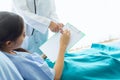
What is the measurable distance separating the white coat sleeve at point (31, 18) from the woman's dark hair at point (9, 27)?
22.7 inches

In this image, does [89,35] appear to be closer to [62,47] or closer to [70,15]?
[70,15]

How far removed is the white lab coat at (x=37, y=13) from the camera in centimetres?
159

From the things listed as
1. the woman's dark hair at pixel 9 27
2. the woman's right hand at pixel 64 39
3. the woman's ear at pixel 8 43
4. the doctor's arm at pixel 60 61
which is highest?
the woman's dark hair at pixel 9 27

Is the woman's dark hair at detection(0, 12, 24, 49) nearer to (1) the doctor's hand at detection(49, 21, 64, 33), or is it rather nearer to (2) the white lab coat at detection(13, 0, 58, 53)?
(1) the doctor's hand at detection(49, 21, 64, 33)

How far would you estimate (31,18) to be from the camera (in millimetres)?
1591

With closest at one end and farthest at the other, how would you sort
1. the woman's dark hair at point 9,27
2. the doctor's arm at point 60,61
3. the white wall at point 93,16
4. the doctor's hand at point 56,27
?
the woman's dark hair at point 9,27
the doctor's arm at point 60,61
the doctor's hand at point 56,27
the white wall at point 93,16

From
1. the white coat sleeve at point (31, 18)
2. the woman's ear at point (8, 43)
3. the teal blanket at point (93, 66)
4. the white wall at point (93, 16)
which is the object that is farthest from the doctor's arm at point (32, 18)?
the white wall at point (93, 16)

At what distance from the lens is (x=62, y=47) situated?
1.21 meters

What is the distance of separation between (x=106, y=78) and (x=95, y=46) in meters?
0.37

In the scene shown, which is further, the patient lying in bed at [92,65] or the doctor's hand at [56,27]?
the doctor's hand at [56,27]

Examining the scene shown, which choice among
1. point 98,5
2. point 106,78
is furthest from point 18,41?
point 98,5

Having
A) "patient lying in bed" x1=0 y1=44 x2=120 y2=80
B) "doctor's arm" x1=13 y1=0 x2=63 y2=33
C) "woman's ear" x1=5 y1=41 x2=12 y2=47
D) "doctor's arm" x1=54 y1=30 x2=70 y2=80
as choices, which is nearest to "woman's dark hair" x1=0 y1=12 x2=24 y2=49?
"woman's ear" x1=5 y1=41 x2=12 y2=47

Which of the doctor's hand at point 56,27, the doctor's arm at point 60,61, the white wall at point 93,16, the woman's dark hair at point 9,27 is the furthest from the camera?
the white wall at point 93,16

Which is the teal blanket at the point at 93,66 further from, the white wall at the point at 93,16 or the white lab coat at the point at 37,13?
the white wall at the point at 93,16
